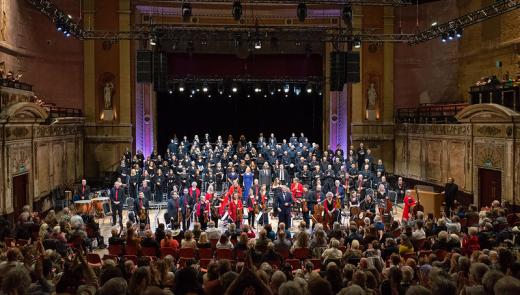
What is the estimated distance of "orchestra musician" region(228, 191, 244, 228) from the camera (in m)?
15.9

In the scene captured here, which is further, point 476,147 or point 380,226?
point 476,147

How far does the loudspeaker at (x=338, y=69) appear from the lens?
2064 centimetres

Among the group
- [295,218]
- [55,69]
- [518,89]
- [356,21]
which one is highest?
[356,21]

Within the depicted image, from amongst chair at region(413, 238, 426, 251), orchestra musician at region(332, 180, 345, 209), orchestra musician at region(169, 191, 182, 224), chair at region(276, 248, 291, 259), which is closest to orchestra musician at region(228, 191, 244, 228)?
orchestra musician at region(169, 191, 182, 224)

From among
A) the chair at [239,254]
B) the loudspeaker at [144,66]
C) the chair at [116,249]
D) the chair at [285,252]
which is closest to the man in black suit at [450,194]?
the chair at [285,252]

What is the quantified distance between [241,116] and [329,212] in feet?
48.9

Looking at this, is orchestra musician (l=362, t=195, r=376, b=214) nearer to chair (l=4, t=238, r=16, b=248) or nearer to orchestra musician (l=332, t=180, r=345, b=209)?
orchestra musician (l=332, t=180, r=345, b=209)

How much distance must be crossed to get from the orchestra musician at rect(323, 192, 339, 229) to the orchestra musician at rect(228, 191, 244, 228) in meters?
2.58

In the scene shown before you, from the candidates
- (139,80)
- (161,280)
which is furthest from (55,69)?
(161,280)

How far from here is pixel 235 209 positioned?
52.2 ft

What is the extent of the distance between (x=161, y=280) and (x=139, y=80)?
49.9ft

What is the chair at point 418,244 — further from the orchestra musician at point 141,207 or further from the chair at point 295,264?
the orchestra musician at point 141,207

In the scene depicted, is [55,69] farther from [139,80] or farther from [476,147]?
[476,147]

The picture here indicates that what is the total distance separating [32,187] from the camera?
17828mm
